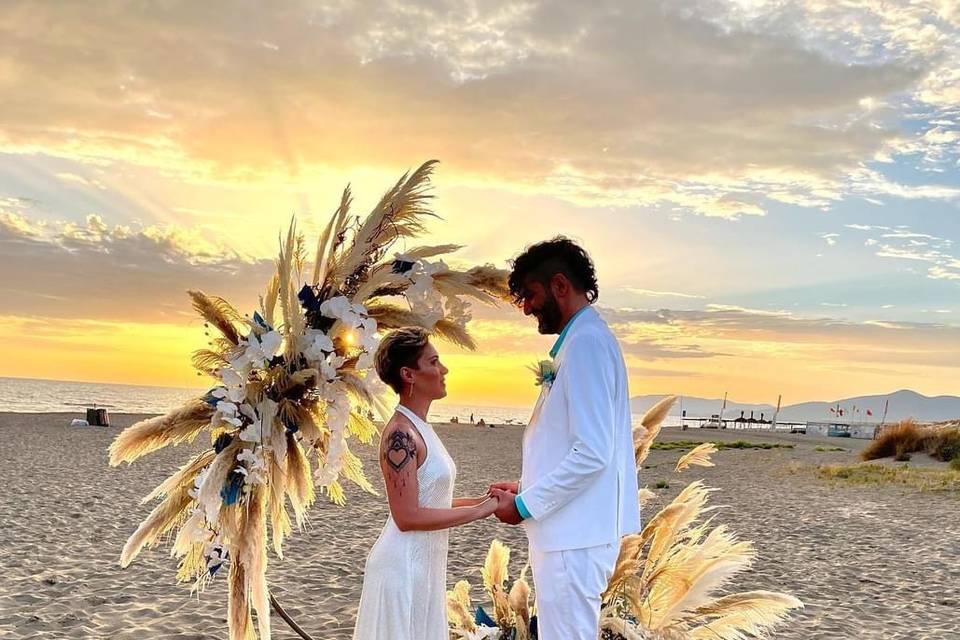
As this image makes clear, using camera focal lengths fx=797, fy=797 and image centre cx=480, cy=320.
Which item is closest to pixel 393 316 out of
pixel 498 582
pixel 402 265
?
pixel 402 265

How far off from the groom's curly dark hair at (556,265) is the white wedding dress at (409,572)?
740 mm

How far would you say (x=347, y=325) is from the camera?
3.29m

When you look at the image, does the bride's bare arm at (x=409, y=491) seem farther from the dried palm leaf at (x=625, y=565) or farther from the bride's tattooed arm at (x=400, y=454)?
the dried palm leaf at (x=625, y=565)

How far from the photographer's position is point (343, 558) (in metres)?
8.91

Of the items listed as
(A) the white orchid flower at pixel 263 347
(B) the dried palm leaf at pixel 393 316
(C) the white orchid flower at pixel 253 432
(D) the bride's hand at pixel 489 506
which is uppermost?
(B) the dried palm leaf at pixel 393 316

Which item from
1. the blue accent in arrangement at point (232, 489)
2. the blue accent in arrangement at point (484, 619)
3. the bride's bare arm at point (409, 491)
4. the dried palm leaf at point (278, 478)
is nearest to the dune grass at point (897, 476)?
the blue accent in arrangement at point (484, 619)

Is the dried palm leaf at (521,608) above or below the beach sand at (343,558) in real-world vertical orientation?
above

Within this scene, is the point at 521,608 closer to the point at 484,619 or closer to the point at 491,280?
the point at 484,619

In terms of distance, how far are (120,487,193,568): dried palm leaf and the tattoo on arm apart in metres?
0.90

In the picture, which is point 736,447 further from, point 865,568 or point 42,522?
point 42,522

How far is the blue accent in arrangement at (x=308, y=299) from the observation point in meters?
3.31

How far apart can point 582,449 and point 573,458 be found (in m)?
0.05

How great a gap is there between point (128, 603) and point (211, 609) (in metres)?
0.73

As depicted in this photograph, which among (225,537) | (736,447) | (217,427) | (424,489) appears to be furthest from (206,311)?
(736,447)
